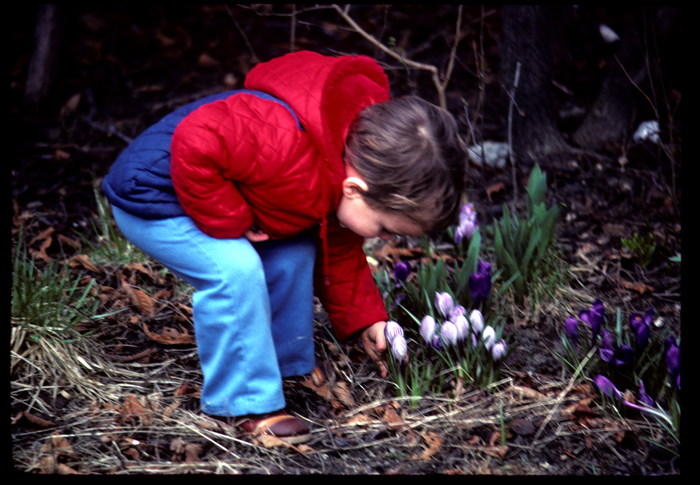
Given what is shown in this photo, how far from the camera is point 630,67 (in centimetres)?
328

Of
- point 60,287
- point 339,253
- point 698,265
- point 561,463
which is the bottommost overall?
point 60,287

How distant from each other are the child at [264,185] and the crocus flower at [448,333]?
314 mm

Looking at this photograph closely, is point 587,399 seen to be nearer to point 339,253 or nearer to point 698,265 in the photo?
point 698,265

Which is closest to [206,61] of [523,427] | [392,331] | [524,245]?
[524,245]

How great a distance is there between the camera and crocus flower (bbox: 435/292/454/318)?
194 centimetres

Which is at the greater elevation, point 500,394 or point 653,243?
point 653,243

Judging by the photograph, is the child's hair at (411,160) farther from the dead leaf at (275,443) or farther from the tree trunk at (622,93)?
the tree trunk at (622,93)

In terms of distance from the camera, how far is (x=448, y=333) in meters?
1.84

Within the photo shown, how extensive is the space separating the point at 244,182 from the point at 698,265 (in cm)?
114

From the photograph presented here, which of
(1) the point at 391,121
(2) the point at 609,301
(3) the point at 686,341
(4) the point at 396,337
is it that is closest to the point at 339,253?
(4) the point at 396,337

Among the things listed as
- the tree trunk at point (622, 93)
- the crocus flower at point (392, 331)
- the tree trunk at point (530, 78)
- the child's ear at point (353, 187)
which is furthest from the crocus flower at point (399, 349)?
the tree trunk at point (622, 93)

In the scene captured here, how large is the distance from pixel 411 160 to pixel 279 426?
0.82 metres

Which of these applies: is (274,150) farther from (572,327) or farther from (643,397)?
(643,397)

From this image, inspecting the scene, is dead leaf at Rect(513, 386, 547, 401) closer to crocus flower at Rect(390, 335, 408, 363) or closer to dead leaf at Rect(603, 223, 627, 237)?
crocus flower at Rect(390, 335, 408, 363)
